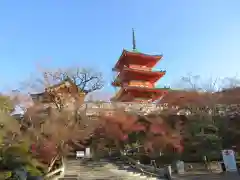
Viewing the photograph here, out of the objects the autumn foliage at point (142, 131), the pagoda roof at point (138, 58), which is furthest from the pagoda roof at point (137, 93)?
the autumn foliage at point (142, 131)

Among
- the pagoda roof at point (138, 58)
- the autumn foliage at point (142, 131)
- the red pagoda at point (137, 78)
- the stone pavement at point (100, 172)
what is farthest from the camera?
the pagoda roof at point (138, 58)

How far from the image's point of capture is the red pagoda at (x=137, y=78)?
98.9 ft

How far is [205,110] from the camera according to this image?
2275 cm

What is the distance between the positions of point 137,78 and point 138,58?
2.81 metres

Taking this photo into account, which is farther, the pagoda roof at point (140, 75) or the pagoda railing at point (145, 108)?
the pagoda roof at point (140, 75)

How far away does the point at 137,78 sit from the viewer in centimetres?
3200

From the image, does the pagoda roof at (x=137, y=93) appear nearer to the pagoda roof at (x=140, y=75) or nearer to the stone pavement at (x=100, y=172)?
the pagoda roof at (x=140, y=75)

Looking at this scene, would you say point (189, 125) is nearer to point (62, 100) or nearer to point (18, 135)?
point (62, 100)

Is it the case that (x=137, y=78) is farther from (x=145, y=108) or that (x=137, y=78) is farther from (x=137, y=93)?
(x=145, y=108)

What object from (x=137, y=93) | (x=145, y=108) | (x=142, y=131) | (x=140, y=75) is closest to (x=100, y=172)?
(x=142, y=131)

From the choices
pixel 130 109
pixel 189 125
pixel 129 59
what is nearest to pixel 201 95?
pixel 189 125

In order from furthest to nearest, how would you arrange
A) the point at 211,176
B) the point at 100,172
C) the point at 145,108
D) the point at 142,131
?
1. the point at 145,108
2. the point at 142,131
3. the point at 100,172
4. the point at 211,176

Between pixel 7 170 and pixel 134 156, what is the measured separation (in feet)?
29.9

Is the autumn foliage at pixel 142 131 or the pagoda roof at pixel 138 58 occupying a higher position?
the pagoda roof at pixel 138 58
